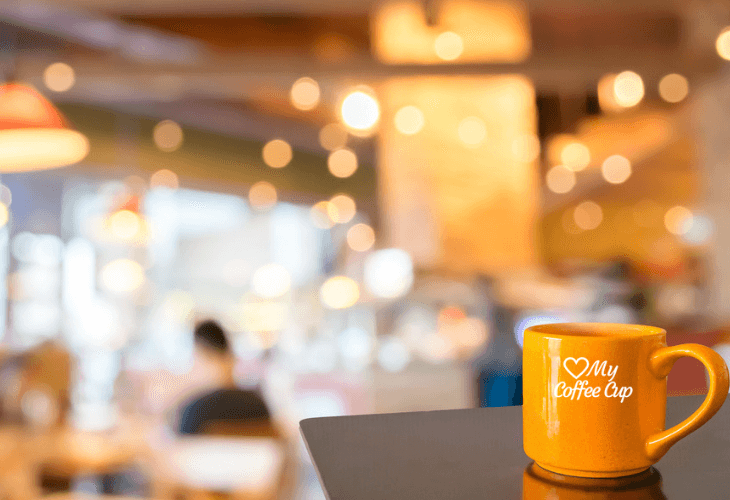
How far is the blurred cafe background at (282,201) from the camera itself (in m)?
2.84

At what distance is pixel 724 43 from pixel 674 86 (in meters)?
0.89

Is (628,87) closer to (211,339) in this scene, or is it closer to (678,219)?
(211,339)

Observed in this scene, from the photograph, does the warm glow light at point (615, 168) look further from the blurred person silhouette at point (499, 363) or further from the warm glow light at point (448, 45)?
the blurred person silhouette at point (499, 363)

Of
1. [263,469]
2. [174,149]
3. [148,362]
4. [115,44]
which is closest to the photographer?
[263,469]

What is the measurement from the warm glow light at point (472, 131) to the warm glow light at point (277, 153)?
4839 millimetres

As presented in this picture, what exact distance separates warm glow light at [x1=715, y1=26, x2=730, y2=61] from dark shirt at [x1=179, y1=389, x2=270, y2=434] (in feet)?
15.1

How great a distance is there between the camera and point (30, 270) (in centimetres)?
749

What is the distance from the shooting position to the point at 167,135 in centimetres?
884

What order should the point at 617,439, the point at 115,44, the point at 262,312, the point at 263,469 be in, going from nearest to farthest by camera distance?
the point at 617,439 < the point at 263,469 < the point at 115,44 < the point at 262,312

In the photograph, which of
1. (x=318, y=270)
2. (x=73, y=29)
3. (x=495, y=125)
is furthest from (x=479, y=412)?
(x=318, y=270)

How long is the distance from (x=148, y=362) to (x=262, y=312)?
3152mm

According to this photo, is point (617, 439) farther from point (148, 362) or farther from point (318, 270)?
point (318, 270)

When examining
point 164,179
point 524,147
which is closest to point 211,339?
point 524,147

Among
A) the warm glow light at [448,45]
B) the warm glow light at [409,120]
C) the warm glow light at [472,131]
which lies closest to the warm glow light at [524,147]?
the warm glow light at [472,131]
